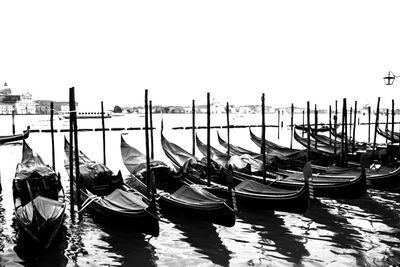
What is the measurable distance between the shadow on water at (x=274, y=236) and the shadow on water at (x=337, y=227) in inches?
24.5

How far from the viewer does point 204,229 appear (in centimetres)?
777

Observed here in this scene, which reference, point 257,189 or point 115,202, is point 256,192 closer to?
point 257,189

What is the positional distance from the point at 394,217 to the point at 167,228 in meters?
4.85

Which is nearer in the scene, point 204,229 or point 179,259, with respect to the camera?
point 179,259

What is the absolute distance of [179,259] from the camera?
21.0 feet

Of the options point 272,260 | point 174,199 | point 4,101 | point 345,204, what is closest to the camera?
point 272,260

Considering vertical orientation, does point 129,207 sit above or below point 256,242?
above

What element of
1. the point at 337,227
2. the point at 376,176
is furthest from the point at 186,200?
the point at 376,176

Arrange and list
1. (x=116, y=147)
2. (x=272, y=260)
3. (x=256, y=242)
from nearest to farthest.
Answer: (x=272, y=260), (x=256, y=242), (x=116, y=147)

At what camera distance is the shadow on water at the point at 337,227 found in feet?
22.0

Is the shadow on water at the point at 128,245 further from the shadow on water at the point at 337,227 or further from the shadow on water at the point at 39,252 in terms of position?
the shadow on water at the point at 337,227

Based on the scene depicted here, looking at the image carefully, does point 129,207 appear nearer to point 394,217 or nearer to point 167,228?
point 167,228

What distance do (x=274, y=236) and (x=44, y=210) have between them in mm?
4149

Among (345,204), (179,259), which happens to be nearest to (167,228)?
(179,259)
